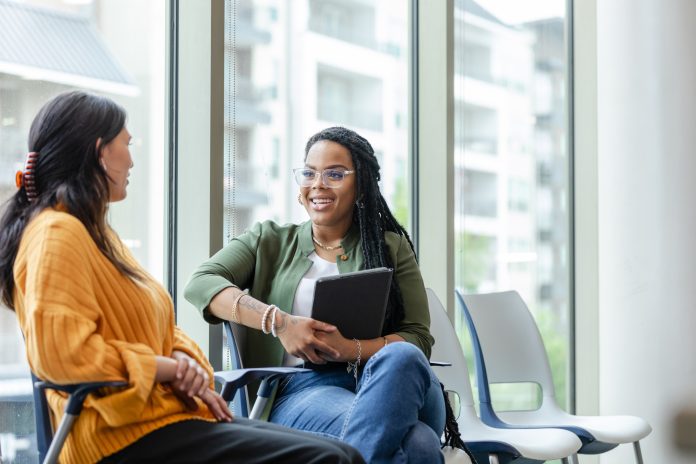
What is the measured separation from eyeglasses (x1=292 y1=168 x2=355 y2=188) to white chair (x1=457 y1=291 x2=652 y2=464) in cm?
107

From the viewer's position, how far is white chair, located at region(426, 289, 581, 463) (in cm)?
297

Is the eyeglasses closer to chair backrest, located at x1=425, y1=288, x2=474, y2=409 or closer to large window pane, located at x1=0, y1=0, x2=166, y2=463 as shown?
large window pane, located at x1=0, y1=0, x2=166, y2=463

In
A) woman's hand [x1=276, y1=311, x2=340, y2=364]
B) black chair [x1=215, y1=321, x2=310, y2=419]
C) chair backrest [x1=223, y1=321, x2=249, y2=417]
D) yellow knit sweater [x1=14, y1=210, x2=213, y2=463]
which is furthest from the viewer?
chair backrest [x1=223, y1=321, x2=249, y2=417]

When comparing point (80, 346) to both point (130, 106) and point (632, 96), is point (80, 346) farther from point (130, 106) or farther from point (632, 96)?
point (632, 96)

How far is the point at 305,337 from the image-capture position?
2.51 metres

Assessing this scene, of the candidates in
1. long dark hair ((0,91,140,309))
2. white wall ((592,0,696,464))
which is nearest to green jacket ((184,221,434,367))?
long dark hair ((0,91,140,309))

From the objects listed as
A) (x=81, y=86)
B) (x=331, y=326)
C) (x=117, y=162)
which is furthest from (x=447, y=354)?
(x=117, y=162)

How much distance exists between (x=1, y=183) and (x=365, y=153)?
107 cm

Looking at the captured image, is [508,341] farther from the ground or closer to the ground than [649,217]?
closer to the ground

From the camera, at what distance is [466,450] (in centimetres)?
271

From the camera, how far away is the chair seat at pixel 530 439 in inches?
118

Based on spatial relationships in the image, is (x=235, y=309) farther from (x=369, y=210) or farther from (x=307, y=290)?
(x=369, y=210)

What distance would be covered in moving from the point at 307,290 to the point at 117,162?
2.96 feet

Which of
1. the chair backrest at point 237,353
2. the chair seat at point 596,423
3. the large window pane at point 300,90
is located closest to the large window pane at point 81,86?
the large window pane at point 300,90
